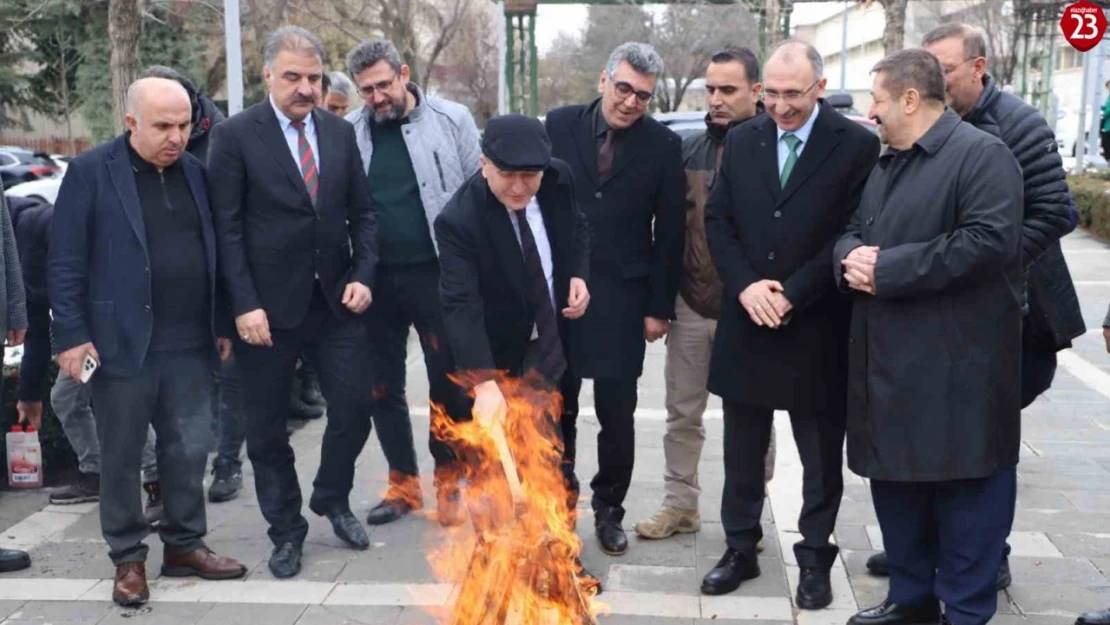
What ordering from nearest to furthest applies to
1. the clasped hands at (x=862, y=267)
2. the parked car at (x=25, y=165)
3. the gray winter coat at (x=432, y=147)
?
the clasped hands at (x=862, y=267)
the gray winter coat at (x=432, y=147)
the parked car at (x=25, y=165)

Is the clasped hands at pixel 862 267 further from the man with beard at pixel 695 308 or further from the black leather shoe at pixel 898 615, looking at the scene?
the black leather shoe at pixel 898 615

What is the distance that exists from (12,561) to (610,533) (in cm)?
269

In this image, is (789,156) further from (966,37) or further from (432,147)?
(432,147)

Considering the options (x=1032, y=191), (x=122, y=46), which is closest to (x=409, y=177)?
(x=1032, y=191)

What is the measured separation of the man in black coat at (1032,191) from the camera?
13.5ft

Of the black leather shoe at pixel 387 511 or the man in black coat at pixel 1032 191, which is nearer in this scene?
the man in black coat at pixel 1032 191

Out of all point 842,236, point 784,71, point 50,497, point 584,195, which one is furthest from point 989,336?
point 50,497

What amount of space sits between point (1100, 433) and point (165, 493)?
18.9ft

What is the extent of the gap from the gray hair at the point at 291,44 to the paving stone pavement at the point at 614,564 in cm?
227

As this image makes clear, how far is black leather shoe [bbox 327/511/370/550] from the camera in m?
5.20

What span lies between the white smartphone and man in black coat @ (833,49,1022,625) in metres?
2.93

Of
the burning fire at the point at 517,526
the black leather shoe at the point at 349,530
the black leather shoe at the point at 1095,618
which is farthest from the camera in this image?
the black leather shoe at the point at 349,530

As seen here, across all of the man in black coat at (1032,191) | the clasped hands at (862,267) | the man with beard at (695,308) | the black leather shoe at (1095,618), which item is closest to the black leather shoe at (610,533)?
the man with beard at (695,308)

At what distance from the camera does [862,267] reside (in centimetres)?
389
